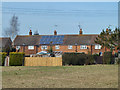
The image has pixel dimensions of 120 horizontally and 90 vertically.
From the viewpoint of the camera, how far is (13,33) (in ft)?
255

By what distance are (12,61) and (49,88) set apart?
25782 millimetres

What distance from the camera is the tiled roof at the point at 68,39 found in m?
74.3

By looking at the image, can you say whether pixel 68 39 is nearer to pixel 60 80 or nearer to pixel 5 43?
pixel 5 43

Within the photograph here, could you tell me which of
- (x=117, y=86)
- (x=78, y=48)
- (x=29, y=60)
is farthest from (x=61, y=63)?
(x=78, y=48)

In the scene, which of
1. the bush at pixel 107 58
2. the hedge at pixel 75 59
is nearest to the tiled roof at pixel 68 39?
the bush at pixel 107 58

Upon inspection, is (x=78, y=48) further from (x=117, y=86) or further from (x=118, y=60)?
(x=117, y=86)

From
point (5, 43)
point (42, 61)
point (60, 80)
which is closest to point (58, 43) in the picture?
point (5, 43)

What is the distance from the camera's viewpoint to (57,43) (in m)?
75.1

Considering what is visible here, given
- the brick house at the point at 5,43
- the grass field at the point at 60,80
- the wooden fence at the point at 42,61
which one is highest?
the brick house at the point at 5,43

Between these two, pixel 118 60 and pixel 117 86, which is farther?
pixel 118 60

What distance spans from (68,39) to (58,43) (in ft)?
10.2

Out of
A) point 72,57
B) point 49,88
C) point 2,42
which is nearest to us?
→ point 49,88

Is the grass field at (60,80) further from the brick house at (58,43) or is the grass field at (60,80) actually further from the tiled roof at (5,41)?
the brick house at (58,43)

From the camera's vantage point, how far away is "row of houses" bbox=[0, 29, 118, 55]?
7381 centimetres
